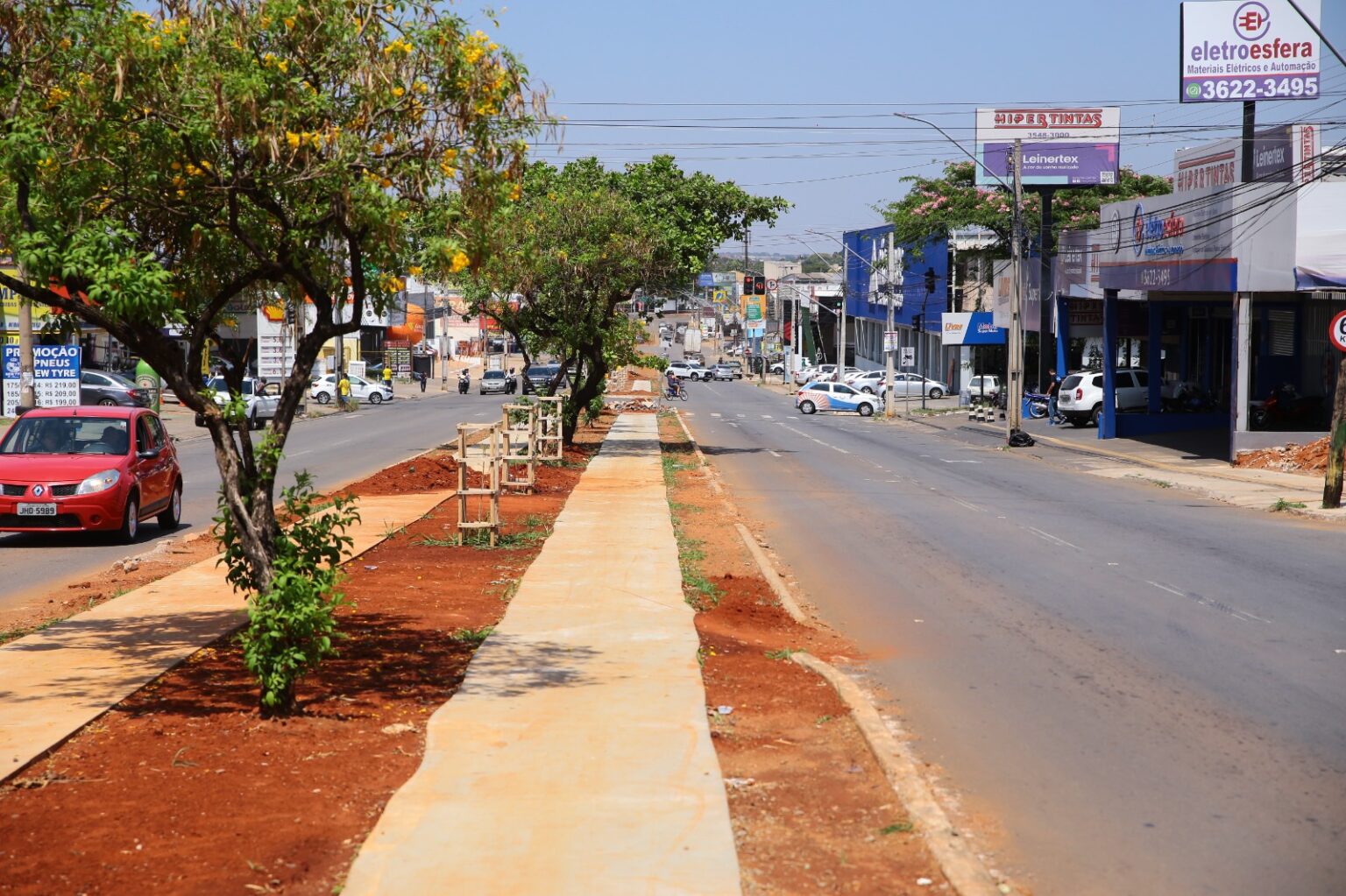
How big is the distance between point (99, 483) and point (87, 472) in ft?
0.61

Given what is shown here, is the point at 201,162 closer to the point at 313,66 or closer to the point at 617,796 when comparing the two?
the point at 313,66

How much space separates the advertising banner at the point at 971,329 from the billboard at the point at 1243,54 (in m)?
24.6

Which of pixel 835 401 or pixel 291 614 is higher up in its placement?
pixel 291 614

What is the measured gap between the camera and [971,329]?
65.3 metres

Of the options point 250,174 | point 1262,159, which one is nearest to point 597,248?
point 1262,159

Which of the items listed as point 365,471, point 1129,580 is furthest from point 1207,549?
point 365,471

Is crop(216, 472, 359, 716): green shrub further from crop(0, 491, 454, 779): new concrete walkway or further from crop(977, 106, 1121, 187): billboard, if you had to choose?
crop(977, 106, 1121, 187): billboard

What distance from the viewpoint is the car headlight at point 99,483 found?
16.5 metres

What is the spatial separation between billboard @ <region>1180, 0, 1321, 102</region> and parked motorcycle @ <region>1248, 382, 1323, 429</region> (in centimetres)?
895

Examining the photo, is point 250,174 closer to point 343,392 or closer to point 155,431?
point 155,431

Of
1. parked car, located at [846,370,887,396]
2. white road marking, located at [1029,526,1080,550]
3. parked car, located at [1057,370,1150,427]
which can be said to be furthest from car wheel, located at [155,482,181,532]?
parked car, located at [846,370,887,396]

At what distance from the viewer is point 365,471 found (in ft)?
94.7

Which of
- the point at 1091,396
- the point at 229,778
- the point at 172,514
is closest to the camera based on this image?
the point at 229,778

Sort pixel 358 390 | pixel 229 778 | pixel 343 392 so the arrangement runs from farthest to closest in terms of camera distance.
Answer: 1. pixel 358 390
2. pixel 343 392
3. pixel 229 778
